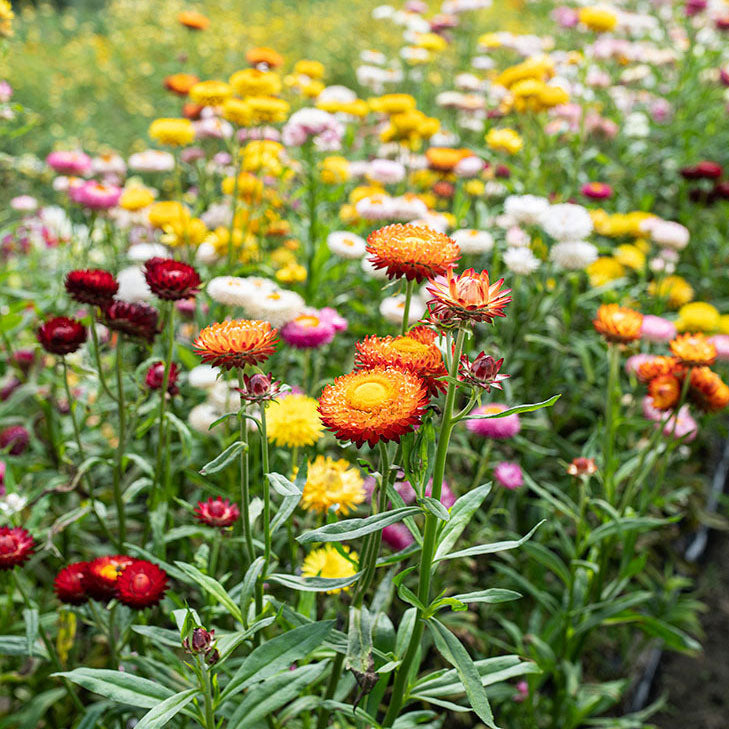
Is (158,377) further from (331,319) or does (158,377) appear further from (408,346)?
(408,346)

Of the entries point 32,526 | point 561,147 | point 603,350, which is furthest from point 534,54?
point 32,526

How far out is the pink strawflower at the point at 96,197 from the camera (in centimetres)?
255

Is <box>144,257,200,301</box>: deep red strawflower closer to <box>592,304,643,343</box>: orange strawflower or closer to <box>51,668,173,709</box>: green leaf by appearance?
<box>51,668,173,709</box>: green leaf

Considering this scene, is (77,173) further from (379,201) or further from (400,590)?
(400,590)

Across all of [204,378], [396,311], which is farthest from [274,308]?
[396,311]

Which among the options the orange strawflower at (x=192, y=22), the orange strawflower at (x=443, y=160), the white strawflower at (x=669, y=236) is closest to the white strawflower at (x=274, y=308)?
the orange strawflower at (x=443, y=160)

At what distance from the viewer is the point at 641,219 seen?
11.3 ft

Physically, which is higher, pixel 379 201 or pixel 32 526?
pixel 379 201

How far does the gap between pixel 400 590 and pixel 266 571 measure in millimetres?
291

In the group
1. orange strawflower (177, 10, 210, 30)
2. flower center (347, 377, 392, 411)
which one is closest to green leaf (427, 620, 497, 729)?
flower center (347, 377, 392, 411)

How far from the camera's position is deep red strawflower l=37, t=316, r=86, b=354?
1724mm

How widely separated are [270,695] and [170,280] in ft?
2.83

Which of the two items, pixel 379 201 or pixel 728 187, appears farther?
pixel 728 187

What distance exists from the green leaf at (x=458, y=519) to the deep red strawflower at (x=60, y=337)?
1.00 meters
